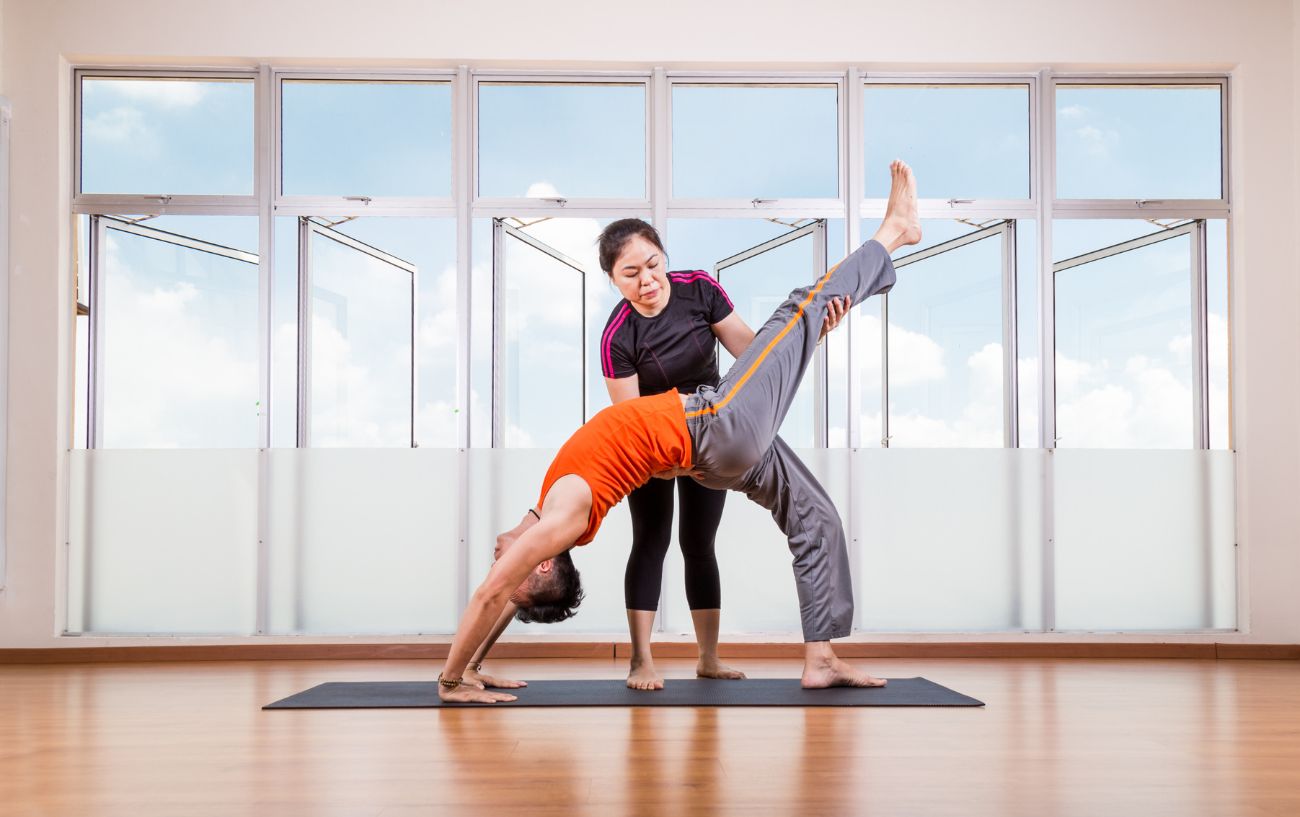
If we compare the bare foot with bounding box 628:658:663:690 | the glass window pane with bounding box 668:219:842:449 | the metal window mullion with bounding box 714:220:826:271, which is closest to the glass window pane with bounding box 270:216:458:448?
the glass window pane with bounding box 668:219:842:449

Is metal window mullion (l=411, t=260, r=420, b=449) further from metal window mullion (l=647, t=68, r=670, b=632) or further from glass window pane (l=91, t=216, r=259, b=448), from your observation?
metal window mullion (l=647, t=68, r=670, b=632)

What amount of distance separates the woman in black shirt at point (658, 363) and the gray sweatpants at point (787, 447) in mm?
100

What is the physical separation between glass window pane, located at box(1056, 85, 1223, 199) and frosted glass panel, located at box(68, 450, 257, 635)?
3.88 meters

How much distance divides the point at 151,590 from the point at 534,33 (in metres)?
2.90

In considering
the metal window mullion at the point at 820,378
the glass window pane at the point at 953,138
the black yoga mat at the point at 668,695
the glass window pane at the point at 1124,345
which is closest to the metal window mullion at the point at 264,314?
the black yoga mat at the point at 668,695

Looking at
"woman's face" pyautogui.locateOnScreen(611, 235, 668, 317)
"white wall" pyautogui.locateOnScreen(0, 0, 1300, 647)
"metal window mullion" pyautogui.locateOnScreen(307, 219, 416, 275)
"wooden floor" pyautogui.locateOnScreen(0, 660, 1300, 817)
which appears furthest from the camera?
"metal window mullion" pyautogui.locateOnScreen(307, 219, 416, 275)

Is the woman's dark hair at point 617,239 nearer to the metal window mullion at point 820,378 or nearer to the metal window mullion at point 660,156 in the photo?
the metal window mullion at point 660,156

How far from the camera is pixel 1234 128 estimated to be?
15.5 feet

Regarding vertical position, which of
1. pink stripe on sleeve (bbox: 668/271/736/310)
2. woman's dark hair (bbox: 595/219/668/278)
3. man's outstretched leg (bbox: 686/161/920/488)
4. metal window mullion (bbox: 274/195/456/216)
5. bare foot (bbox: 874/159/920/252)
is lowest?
man's outstretched leg (bbox: 686/161/920/488)

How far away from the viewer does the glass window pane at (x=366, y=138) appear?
4.79 m

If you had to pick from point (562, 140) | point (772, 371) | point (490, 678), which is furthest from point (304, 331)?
point (772, 371)

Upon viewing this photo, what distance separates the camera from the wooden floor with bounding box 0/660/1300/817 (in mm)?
1816

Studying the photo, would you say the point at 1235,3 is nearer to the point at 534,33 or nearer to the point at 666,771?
the point at 534,33

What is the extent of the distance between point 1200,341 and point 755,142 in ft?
7.10
